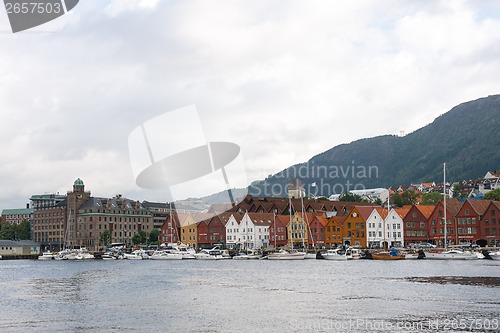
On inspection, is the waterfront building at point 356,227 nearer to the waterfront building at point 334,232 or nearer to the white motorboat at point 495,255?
the waterfront building at point 334,232

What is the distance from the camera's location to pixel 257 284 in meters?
55.1

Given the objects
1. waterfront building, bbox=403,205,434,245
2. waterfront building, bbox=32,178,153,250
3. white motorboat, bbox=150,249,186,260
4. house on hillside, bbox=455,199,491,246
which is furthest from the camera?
waterfront building, bbox=32,178,153,250

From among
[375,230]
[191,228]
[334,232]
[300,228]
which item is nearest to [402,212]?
[375,230]

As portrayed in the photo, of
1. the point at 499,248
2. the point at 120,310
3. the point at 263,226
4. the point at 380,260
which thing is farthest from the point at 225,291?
the point at 263,226

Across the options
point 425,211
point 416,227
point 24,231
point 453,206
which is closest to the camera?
point 453,206

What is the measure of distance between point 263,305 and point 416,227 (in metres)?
88.6

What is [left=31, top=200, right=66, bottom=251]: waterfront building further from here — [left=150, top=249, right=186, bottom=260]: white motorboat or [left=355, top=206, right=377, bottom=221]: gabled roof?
[left=355, top=206, right=377, bottom=221]: gabled roof

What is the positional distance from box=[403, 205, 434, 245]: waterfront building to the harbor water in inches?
2456

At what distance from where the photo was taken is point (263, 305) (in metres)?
39.8

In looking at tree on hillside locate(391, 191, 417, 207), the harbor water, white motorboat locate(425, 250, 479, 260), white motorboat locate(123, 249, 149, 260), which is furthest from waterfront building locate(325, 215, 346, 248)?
the harbor water

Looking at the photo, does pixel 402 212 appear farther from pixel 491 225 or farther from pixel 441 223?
pixel 491 225

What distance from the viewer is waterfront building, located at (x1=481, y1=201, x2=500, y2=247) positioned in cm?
11019

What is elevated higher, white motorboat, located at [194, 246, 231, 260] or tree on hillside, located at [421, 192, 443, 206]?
tree on hillside, located at [421, 192, 443, 206]

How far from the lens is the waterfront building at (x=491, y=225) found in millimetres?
110188
